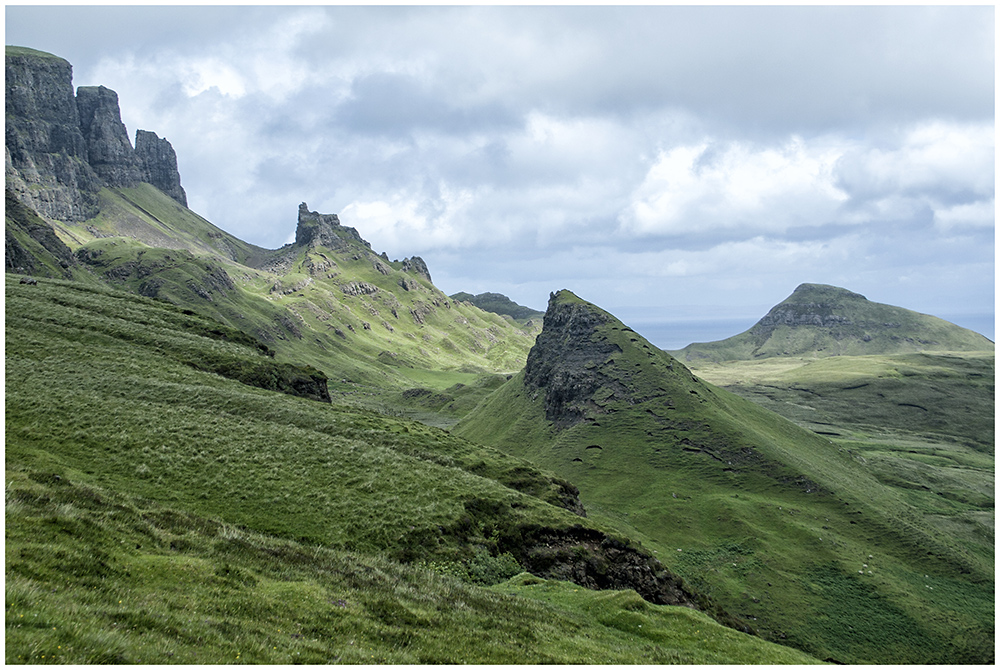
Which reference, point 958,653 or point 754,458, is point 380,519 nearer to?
point 958,653

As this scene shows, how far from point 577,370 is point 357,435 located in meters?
109

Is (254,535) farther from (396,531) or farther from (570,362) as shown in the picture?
(570,362)

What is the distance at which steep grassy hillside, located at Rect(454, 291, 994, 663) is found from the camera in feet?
263

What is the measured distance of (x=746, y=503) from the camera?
11162 cm

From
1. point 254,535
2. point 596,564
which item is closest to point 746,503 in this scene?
point 596,564

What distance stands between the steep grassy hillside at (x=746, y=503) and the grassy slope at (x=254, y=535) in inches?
1818

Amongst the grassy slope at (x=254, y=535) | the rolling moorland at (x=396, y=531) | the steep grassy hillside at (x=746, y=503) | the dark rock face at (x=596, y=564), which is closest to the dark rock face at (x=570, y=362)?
the steep grassy hillside at (x=746, y=503)

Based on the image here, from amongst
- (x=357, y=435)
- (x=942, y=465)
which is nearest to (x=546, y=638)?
(x=357, y=435)

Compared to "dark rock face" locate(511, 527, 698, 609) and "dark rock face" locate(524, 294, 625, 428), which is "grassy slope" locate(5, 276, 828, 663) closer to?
"dark rock face" locate(511, 527, 698, 609)

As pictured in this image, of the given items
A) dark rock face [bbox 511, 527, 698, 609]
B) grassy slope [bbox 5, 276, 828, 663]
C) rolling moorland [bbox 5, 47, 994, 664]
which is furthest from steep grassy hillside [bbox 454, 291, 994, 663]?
grassy slope [bbox 5, 276, 828, 663]

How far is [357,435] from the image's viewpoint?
67.2 metres

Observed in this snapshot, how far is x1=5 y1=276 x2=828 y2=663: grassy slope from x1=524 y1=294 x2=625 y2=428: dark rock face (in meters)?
87.8

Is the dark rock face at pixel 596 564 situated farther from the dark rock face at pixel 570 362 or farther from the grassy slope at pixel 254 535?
the dark rock face at pixel 570 362

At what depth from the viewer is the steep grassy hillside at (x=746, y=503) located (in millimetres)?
80062
